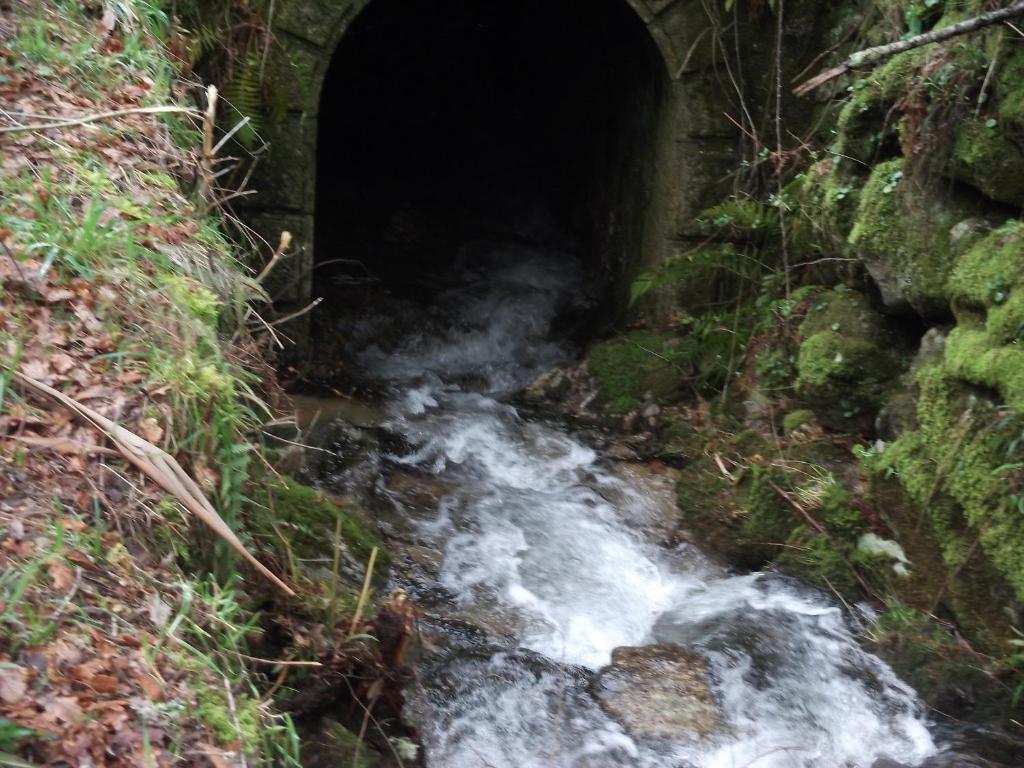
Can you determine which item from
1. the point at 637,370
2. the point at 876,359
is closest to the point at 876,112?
the point at 876,359

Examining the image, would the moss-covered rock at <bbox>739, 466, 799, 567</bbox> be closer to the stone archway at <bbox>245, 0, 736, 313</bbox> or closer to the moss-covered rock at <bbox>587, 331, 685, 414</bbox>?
the moss-covered rock at <bbox>587, 331, 685, 414</bbox>

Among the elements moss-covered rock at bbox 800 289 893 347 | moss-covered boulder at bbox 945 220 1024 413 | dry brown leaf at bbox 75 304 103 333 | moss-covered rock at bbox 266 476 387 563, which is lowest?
moss-covered rock at bbox 266 476 387 563

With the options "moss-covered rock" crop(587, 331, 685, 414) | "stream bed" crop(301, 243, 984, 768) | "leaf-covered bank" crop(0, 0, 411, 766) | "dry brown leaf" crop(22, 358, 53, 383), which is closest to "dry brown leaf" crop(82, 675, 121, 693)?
"leaf-covered bank" crop(0, 0, 411, 766)

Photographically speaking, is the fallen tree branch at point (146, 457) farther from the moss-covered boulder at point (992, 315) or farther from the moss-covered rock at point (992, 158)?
the moss-covered rock at point (992, 158)

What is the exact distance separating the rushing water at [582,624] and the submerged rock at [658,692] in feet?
0.15

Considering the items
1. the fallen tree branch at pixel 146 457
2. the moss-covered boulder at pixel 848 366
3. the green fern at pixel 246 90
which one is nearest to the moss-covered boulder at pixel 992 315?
the moss-covered boulder at pixel 848 366

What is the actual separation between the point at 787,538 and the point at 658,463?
4.41ft

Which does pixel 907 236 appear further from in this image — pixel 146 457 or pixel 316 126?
pixel 316 126

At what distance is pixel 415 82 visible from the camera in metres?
12.1

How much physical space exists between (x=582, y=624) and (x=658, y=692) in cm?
63

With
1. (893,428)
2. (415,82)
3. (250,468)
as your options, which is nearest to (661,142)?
(893,428)

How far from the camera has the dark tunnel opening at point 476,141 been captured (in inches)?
329

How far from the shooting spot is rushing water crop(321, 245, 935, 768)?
3.52 meters

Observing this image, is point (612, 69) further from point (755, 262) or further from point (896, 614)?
point (896, 614)
